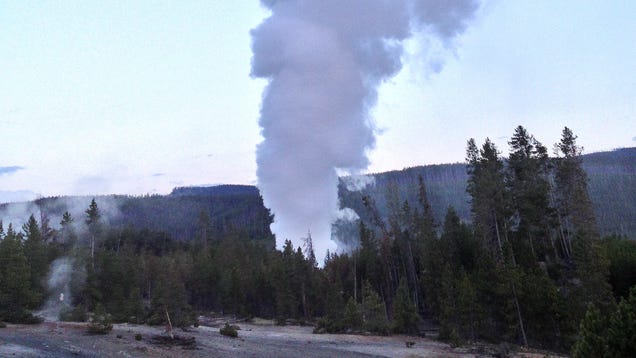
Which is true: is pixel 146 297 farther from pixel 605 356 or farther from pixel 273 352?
pixel 605 356

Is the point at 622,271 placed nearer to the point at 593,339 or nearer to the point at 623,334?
the point at 593,339

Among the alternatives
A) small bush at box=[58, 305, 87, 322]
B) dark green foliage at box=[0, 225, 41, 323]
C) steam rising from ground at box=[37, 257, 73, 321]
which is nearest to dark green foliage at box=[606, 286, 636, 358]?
dark green foliage at box=[0, 225, 41, 323]

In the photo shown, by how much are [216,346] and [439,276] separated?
29.3 meters

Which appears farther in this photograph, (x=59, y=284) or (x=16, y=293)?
(x=59, y=284)

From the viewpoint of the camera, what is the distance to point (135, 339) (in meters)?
38.6

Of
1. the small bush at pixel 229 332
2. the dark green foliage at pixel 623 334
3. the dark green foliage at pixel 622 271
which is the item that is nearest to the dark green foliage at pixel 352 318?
the small bush at pixel 229 332

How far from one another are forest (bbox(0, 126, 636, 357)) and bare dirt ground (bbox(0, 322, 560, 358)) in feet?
12.1

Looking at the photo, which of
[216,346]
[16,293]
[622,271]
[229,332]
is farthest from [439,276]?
[16,293]

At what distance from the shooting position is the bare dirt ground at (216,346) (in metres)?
32.2

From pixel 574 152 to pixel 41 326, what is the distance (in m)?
62.3

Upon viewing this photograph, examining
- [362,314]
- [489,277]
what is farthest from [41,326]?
[489,277]

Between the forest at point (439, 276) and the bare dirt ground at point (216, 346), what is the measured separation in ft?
12.1

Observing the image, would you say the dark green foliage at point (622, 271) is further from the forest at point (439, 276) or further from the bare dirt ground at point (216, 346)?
the bare dirt ground at point (216, 346)

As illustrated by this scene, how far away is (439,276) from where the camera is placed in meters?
56.8
